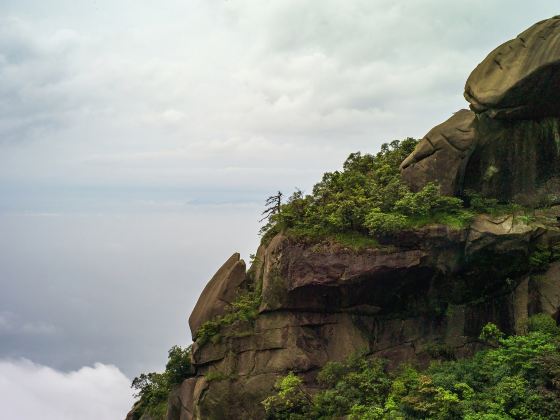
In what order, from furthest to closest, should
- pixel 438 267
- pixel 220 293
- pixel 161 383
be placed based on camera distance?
1. pixel 161 383
2. pixel 220 293
3. pixel 438 267

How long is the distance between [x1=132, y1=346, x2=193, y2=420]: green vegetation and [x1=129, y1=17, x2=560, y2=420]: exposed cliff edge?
2230mm

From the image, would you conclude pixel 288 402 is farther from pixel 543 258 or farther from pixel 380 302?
pixel 543 258

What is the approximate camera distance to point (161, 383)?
1112 inches

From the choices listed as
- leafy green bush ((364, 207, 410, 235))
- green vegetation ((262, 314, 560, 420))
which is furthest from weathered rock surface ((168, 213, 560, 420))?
green vegetation ((262, 314, 560, 420))

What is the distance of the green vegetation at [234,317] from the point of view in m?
24.3

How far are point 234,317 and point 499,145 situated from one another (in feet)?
46.9

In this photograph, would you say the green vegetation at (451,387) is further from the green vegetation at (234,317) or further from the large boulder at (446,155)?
the large boulder at (446,155)

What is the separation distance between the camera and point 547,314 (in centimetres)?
2062

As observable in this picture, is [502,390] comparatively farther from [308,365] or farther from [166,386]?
[166,386]

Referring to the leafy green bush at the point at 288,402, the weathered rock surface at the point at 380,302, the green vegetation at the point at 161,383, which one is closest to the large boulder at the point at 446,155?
the weathered rock surface at the point at 380,302

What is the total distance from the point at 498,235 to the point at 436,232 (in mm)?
2414

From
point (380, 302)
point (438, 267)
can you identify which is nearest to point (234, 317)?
point (380, 302)

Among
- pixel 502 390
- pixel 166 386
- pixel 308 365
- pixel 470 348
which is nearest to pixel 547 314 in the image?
pixel 470 348

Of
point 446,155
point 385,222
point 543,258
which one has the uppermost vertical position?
point 446,155
